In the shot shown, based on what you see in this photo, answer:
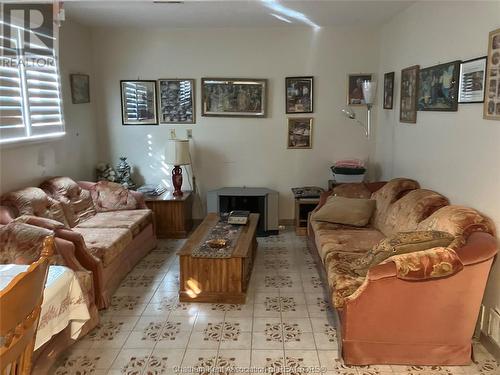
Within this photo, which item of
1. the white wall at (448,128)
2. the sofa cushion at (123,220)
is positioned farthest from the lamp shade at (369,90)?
the sofa cushion at (123,220)

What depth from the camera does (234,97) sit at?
5324 mm

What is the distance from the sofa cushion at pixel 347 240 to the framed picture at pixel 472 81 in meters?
1.33

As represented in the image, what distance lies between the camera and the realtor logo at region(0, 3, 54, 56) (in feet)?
12.0

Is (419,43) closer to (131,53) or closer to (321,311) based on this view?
(321,311)

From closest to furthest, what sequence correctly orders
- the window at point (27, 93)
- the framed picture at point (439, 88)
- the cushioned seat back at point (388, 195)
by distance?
1. the framed picture at point (439, 88)
2. the window at point (27, 93)
3. the cushioned seat back at point (388, 195)

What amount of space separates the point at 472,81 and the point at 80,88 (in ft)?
13.6

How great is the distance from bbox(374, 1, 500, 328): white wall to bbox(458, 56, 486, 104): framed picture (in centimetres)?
5

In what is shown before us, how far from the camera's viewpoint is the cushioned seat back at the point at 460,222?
8.54 ft

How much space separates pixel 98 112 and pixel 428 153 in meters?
4.07

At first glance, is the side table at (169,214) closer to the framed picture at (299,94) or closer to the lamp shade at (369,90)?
the framed picture at (299,94)

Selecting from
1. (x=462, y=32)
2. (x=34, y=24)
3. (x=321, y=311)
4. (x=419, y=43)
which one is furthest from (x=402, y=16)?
(x=34, y=24)

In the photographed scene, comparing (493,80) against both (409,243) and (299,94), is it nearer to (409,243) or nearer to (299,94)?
(409,243)

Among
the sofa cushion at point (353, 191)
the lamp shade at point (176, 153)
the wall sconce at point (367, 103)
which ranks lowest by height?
the sofa cushion at point (353, 191)

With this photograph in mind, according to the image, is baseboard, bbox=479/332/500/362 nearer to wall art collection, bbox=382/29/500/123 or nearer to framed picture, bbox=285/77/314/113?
wall art collection, bbox=382/29/500/123
